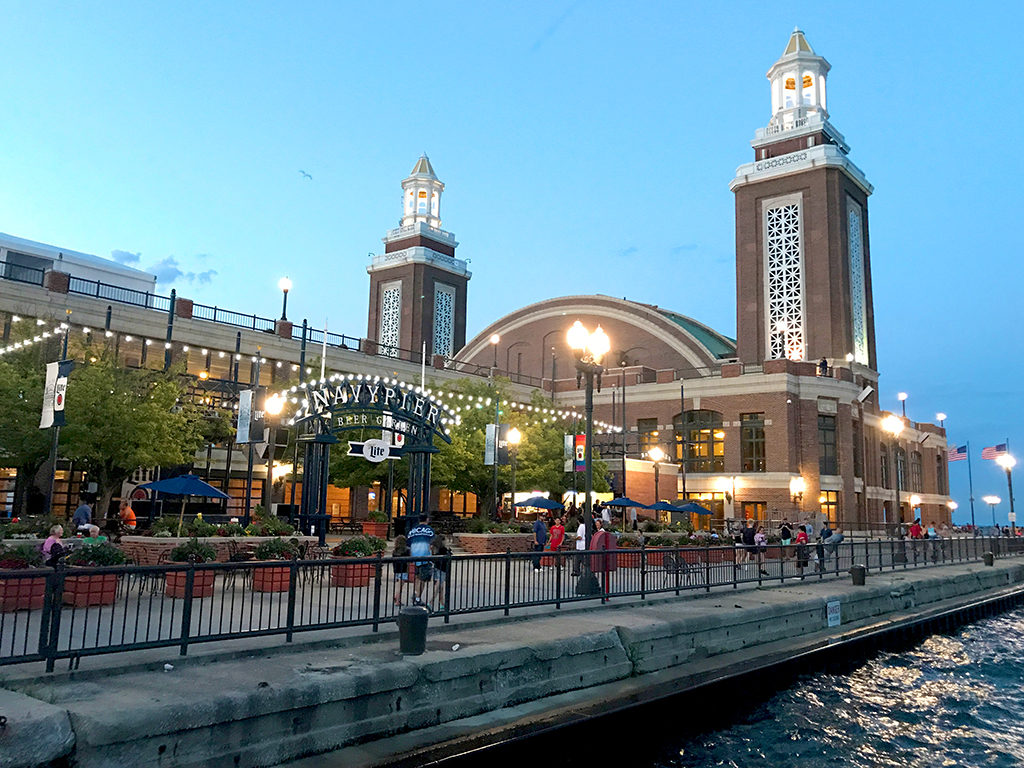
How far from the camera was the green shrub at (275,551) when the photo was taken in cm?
1680

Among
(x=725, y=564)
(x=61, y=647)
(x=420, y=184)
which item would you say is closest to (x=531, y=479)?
(x=725, y=564)

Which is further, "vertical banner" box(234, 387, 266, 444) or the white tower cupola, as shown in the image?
the white tower cupola

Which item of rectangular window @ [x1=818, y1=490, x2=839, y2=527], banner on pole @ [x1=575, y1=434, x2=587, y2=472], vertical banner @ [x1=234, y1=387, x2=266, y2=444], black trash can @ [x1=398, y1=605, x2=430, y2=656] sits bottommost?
black trash can @ [x1=398, y1=605, x2=430, y2=656]

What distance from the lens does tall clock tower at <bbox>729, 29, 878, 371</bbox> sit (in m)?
61.0

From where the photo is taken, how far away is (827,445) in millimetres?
58406

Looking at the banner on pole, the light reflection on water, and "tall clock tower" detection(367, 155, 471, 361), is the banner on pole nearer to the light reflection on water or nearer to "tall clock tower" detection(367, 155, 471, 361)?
the light reflection on water

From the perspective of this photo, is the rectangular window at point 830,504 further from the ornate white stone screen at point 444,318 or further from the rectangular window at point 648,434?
the ornate white stone screen at point 444,318

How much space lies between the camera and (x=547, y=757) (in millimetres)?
9836

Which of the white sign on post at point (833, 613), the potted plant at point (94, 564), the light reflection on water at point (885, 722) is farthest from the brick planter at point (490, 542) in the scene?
the potted plant at point (94, 564)

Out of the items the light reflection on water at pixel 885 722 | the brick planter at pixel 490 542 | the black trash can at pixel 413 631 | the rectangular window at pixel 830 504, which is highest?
the rectangular window at pixel 830 504

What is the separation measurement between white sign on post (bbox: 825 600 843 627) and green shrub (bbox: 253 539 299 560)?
38.6 ft

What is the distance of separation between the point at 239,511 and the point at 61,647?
36.3m

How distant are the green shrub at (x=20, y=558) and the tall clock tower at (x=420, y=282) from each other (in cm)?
6896

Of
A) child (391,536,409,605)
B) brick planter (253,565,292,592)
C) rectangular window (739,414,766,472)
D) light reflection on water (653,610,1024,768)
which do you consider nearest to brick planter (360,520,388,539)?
brick planter (253,565,292,592)
